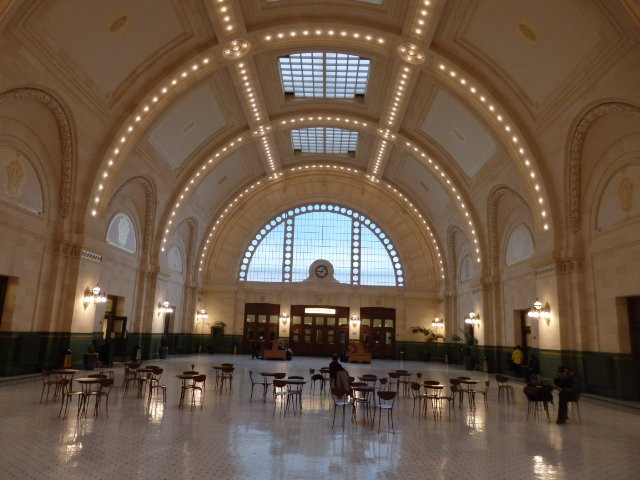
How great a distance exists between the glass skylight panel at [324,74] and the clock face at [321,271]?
1438 cm

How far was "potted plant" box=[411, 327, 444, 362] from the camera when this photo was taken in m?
30.2

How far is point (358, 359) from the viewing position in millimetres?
27969

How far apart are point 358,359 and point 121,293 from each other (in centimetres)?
1441

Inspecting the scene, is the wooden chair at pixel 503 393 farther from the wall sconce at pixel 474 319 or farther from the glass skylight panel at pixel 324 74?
the glass skylight panel at pixel 324 74

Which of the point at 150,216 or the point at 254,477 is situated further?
the point at 150,216

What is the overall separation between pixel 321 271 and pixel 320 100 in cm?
1436

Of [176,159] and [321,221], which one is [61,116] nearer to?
[176,159]

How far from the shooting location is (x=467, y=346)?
26141 millimetres

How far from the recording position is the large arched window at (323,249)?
1337 inches

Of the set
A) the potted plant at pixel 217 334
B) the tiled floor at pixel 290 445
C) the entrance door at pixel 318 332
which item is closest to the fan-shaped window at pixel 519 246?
the tiled floor at pixel 290 445

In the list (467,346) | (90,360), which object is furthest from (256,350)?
(90,360)

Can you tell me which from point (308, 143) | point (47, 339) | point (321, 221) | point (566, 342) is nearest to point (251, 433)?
point (47, 339)

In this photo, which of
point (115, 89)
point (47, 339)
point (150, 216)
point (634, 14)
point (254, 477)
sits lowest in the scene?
point (254, 477)

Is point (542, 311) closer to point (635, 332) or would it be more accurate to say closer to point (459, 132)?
point (635, 332)
